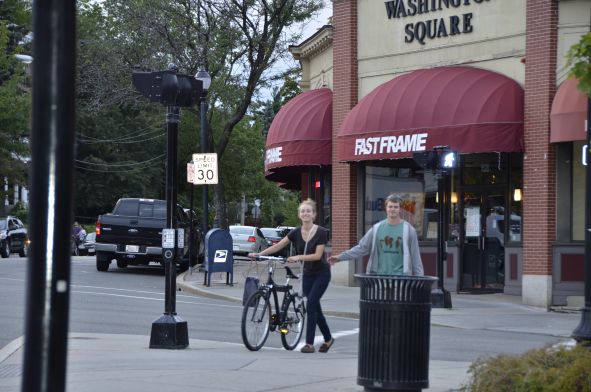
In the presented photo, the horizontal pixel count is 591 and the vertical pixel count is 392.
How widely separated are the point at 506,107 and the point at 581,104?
1.96 m

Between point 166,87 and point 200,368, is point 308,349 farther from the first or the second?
point 166,87

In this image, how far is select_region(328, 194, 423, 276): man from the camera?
426 inches

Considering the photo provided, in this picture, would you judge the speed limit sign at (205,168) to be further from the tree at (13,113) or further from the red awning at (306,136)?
the tree at (13,113)

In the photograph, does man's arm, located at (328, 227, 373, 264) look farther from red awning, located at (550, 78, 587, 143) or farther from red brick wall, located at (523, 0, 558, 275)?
red brick wall, located at (523, 0, 558, 275)

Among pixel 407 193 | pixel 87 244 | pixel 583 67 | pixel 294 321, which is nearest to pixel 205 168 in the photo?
pixel 407 193

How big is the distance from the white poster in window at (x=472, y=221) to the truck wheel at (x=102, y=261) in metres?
10.9

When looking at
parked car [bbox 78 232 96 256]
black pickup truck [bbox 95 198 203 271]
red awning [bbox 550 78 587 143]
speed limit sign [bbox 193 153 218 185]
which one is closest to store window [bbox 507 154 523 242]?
red awning [bbox 550 78 587 143]

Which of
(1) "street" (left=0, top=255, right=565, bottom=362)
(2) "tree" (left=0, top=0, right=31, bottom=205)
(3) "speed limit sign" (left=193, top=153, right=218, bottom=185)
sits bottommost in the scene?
(1) "street" (left=0, top=255, right=565, bottom=362)

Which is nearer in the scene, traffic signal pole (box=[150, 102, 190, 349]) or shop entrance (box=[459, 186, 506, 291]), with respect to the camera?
traffic signal pole (box=[150, 102, 190, 349])

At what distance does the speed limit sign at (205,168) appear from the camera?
962 inches

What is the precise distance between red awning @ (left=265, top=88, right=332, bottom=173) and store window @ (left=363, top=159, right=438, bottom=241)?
4.69 feet

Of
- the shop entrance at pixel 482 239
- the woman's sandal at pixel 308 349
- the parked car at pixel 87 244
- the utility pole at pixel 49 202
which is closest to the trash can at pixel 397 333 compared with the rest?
the woman's sandal at pixel 308 349

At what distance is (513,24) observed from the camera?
21.2 meters

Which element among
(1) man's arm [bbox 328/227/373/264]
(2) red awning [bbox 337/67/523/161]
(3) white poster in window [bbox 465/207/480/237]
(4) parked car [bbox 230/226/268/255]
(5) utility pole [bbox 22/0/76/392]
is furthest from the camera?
(4) parked car [bbox 230/226/268/255]
